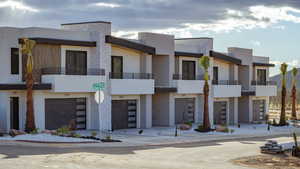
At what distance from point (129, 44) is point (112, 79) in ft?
10.5

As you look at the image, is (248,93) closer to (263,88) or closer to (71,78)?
(263,88)

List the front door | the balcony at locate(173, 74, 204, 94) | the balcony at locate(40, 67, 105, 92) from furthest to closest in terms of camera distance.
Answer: the balcony at locate(173, 74, 204, 94), the balcony at locate(40, 67, 105, 92), the front door

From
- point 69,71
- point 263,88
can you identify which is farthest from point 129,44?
point 263,88

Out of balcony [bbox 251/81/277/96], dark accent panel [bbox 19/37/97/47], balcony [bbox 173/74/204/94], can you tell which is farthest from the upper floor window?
dark accent panel [bbox 19/37/97/47]

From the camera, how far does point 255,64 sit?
56562 mm

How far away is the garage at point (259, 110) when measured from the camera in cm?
5628

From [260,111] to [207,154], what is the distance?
33106mm

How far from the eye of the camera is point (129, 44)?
39.3 m

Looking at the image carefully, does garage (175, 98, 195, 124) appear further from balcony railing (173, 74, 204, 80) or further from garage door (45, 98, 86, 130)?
garage door (45, 98, 86, 130)

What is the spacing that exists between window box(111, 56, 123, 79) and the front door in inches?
299

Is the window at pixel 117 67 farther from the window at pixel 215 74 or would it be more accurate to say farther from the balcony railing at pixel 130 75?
the window at pixel 215 74

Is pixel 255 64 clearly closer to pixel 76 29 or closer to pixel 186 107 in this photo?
pixel 186 107

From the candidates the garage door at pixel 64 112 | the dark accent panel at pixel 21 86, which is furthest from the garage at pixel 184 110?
the dark accent panel at pixel 21 86

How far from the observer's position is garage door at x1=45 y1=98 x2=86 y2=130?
35.2 metres
